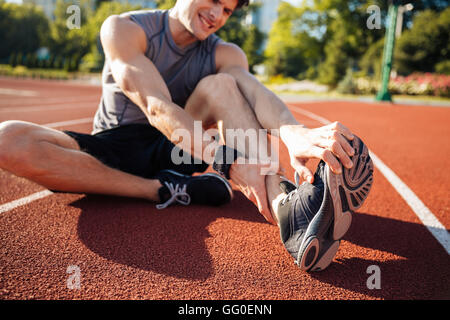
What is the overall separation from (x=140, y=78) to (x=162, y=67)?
0.48 meters

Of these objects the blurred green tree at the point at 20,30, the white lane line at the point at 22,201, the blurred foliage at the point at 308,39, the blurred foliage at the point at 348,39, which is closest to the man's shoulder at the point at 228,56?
the white lane line at the point at 22,201

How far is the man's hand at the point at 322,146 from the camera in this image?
1.46m

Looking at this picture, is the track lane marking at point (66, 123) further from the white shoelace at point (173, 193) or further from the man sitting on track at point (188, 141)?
the white shoelace at point (173, 193)

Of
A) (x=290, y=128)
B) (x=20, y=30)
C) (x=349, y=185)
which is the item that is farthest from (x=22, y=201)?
(x=20, y=30)

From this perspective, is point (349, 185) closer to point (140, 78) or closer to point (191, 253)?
point (191, 253)

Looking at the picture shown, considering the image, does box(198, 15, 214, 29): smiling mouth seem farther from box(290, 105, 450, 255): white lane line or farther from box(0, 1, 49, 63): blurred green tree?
box(0, 1, 49, 63): blurred green tree

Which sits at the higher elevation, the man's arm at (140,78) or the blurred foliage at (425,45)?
the blurred foliage at (425,45)

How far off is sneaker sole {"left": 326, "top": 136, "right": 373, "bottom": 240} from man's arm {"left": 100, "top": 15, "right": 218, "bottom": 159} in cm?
71

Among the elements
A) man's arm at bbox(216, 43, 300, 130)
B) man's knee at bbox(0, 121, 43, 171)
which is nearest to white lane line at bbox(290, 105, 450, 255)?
man's arm at bbox(216, 43, 300, 130)

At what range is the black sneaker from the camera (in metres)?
2.32

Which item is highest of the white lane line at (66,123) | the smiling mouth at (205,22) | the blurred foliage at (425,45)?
the blurred foliage at (425,45)
